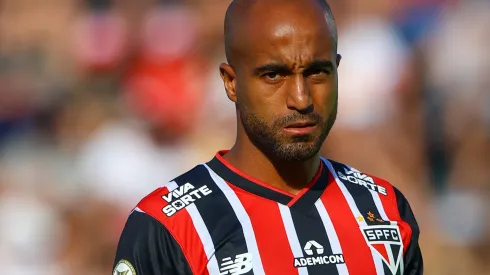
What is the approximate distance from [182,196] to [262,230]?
0.25m

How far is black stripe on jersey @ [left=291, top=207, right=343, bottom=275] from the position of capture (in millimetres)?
2162

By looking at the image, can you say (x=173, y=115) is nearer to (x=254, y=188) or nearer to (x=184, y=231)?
(x=254, y=188)

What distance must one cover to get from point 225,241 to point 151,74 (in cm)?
328

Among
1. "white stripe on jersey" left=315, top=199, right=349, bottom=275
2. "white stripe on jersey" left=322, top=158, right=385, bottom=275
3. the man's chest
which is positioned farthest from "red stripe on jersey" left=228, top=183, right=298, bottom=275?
"white stripe on jersey" left=322, top=158, right=385, bottom=275

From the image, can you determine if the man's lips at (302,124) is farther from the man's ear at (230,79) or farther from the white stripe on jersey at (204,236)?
the white stripe on jersey at (204,236)

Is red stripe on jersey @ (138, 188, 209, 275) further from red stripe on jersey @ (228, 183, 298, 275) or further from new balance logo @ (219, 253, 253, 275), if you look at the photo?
red stripe on jersey @ (228, 183, 298, 275)

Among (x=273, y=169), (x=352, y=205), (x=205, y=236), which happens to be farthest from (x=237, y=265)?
(x=352, y=205)

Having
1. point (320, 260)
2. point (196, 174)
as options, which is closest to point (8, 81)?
point (196, 174)

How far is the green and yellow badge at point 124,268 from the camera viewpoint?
2111 millimetres

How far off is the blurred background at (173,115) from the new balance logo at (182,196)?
9.24 feet

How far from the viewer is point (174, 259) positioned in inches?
82.6

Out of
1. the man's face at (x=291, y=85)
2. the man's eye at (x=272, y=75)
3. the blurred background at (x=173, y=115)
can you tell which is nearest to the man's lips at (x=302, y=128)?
the man's face at (x=291, y=85)

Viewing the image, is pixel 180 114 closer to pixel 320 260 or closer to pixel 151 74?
pixel 151 74

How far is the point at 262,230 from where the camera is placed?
2.21m
